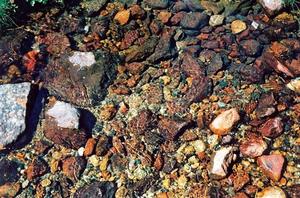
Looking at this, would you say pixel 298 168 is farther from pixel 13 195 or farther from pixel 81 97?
pixel 13 195

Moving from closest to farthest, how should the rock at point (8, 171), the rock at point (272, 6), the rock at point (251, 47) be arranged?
the rock at point (8, 171), the rock at point (251, 47), the rock at point (272, 6)

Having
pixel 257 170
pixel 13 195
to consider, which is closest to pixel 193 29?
pixel 257 170

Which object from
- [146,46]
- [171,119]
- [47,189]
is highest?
[146,46]

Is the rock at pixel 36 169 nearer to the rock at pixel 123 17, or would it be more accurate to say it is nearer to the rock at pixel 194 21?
the rock at pixel 123 17

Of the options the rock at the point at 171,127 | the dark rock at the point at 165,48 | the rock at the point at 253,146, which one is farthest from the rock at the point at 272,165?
the dark rock at the point at 165,48

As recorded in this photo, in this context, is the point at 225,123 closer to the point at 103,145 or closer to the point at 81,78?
the point at 103,145

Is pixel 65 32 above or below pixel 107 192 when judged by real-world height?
above

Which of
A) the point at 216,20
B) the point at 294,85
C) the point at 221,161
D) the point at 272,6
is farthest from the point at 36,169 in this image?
the point at 272,6
